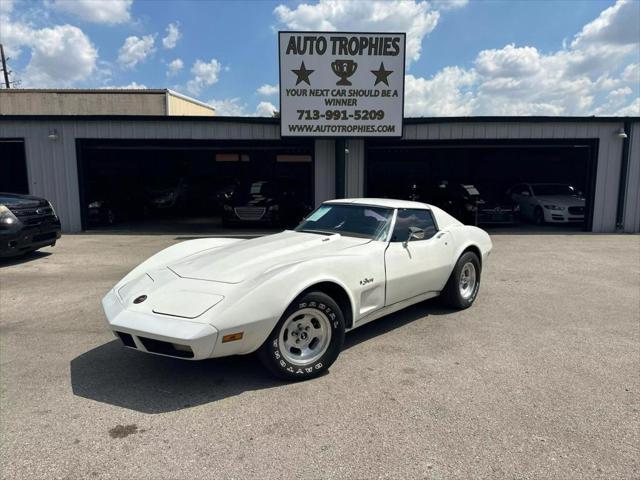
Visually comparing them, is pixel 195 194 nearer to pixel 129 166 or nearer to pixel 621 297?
pixel 129 166

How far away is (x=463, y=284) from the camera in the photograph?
5.81 meters

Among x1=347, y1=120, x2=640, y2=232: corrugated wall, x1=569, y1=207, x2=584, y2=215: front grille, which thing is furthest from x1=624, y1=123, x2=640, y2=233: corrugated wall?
x1=569, y1=207, x2=584, y2=215: front grille

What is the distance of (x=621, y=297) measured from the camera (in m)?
6.38

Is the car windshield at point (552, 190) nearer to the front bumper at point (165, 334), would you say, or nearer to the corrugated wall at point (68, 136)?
the corrugated wall at point (68, 136)

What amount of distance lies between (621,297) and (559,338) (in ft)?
7.98

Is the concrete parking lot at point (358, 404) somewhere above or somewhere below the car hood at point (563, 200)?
below

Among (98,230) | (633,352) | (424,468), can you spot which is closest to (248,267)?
(424,468)

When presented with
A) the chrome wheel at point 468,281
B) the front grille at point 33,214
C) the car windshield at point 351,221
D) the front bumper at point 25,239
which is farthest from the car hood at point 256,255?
the front grille at point 33,214

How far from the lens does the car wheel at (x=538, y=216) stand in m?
15.6

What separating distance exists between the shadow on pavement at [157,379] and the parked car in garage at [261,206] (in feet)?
32.5

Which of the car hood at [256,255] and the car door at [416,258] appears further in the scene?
the car door at [416,258]

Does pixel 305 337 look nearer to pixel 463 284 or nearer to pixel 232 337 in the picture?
pixel 232 337

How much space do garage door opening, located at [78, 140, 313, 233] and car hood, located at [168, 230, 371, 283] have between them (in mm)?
9720

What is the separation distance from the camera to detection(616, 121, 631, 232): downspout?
1360cm
